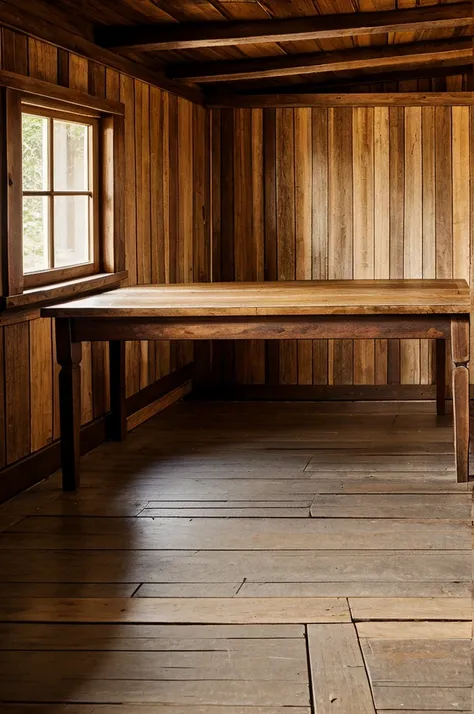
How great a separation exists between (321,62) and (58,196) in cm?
217

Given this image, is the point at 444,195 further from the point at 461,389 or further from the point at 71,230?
Answer: the point at 71,230

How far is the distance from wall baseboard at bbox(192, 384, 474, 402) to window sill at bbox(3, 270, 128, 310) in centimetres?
184

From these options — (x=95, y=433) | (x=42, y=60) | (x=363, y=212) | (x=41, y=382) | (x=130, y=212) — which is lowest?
(x=95, y=433)

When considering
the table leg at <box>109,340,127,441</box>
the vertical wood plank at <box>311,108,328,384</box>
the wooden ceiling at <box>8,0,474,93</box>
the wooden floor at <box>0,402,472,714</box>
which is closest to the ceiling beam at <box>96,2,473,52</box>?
the wooden ceiling at <box>8,0,474,93</box>

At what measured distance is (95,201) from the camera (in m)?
5.57

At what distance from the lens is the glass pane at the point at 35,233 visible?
15.5ft

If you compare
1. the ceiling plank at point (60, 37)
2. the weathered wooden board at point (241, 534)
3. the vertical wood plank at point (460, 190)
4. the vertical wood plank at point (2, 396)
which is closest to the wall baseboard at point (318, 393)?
the vertical wood plank at point (460, 190)

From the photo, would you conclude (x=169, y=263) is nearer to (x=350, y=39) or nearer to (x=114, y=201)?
(x=114, y=201)

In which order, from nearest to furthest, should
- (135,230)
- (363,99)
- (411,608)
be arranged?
(411,608), (135,230), (363,99)

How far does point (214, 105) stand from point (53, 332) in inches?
117

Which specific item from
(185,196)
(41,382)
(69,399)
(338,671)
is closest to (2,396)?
(69,399)

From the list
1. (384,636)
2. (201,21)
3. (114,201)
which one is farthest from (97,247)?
(384,636)

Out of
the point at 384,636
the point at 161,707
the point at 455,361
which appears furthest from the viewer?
the point at 455,361

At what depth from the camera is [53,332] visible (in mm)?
4961
